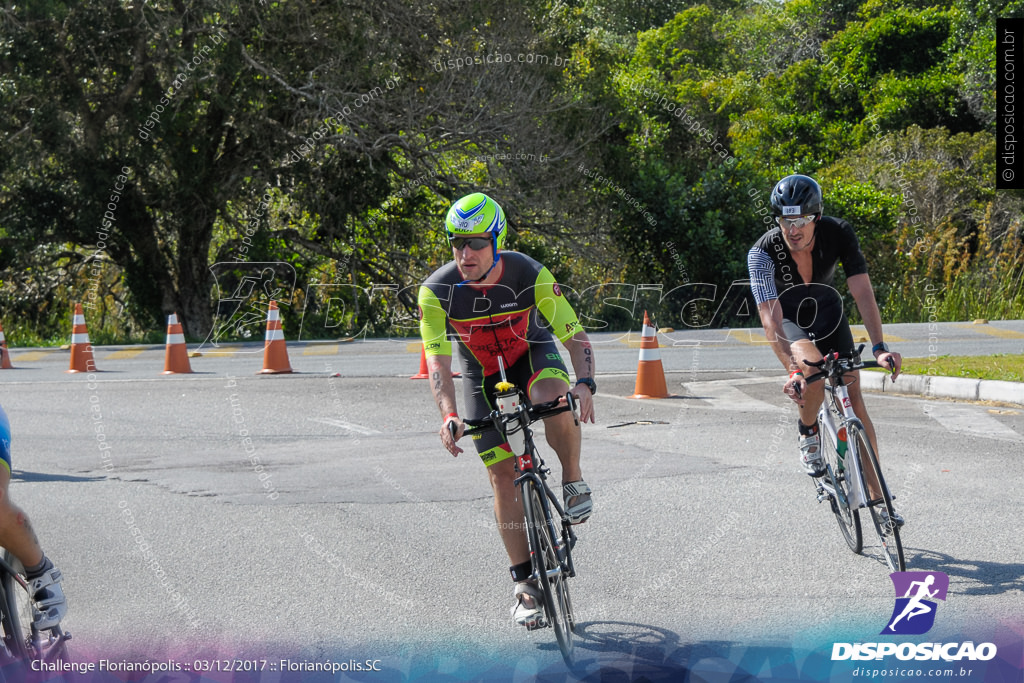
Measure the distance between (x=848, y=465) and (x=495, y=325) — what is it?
2.09 meters

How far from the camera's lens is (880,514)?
5.56 m

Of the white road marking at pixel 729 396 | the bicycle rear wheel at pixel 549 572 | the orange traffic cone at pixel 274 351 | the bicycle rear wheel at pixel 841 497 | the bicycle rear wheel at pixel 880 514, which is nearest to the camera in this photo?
the bicycle rear wheel at pixel 549 572

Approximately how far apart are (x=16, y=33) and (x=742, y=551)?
17.0 metres

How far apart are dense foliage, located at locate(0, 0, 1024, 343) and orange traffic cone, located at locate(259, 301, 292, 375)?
5.88 m

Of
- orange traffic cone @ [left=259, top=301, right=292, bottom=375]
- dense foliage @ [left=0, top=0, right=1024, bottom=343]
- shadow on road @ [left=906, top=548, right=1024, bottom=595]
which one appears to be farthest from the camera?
dense foliage @ [left=0, top=0, right=1024, bottom=343]

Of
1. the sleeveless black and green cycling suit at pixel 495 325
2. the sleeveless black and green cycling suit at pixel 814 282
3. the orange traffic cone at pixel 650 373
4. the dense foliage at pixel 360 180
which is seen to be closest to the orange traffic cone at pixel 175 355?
the dense foliage at pixel 360 180

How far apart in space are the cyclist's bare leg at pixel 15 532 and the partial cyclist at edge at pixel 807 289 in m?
3.71

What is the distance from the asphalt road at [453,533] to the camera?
4.85 metres

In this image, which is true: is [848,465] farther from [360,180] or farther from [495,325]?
[360,180]

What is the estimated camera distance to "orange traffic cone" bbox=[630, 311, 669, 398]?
12.3 metres

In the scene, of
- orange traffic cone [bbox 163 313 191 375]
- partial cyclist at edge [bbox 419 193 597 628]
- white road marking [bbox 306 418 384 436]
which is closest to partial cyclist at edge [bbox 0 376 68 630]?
Result: partial cyclist at edge [bbox 419 193 597 628]

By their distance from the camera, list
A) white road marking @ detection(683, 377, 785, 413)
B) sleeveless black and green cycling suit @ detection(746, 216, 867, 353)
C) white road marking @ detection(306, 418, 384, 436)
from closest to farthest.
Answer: sleeveless black and green cycling suit @ detection(746, 216, 867, 353), white road marking @ detection(306, 418, 384, 436), white road marking @ detection(683, 377, 785, 413)

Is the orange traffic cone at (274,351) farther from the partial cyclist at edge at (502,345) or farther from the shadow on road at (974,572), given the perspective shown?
the shadow on road at (974,572)

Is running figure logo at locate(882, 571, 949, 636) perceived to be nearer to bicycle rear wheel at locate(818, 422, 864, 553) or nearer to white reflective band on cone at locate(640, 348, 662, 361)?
bicycle rear wheel at locate(818, 422, 864, 553)
